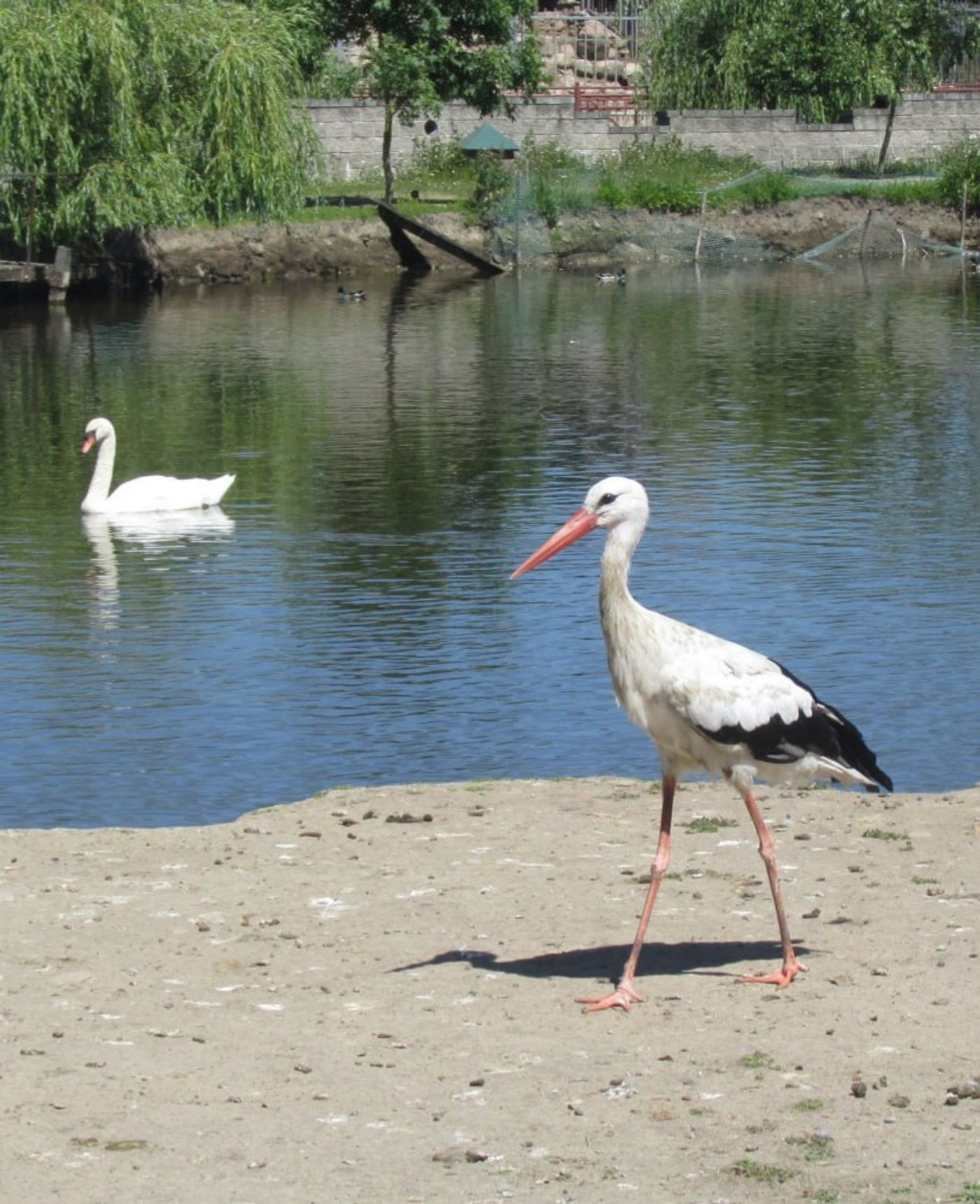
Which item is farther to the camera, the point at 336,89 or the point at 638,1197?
the point at 336,89

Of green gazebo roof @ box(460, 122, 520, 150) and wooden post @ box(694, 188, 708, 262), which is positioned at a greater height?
green gazebo roof @ box(460, 122, 520, 150)

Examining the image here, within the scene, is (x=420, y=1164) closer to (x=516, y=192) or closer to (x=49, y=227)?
(x=49, y=227)

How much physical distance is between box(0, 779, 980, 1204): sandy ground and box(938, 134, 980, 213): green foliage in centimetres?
6107

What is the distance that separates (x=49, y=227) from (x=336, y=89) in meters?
26.3

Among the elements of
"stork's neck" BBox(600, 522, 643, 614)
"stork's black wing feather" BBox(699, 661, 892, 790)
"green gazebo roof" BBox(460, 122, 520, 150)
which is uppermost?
"green gazebo roof" BBox(460, 122, 520, 150)

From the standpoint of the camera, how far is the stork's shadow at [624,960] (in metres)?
9.16

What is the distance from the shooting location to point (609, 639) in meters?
9.09

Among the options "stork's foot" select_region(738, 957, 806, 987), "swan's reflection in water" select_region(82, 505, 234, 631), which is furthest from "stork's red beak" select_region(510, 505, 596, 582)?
"swan's reflection in water" select_region(82, 505, 234, 631)

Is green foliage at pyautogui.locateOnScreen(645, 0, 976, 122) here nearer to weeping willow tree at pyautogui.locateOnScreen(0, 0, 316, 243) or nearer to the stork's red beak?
weeping willow tree at pyautogui.locateOnScreen(0, 0, 316, 243)

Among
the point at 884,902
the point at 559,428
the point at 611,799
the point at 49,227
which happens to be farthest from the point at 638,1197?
the point at 49,227

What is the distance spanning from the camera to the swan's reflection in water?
71.7ft

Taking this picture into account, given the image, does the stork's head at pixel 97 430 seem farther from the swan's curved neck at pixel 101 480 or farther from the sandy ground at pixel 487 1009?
the sandy ground at pixel 487 1009

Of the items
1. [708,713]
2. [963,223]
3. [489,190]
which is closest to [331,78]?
[489,190]

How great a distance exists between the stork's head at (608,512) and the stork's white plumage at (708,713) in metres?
0.02
